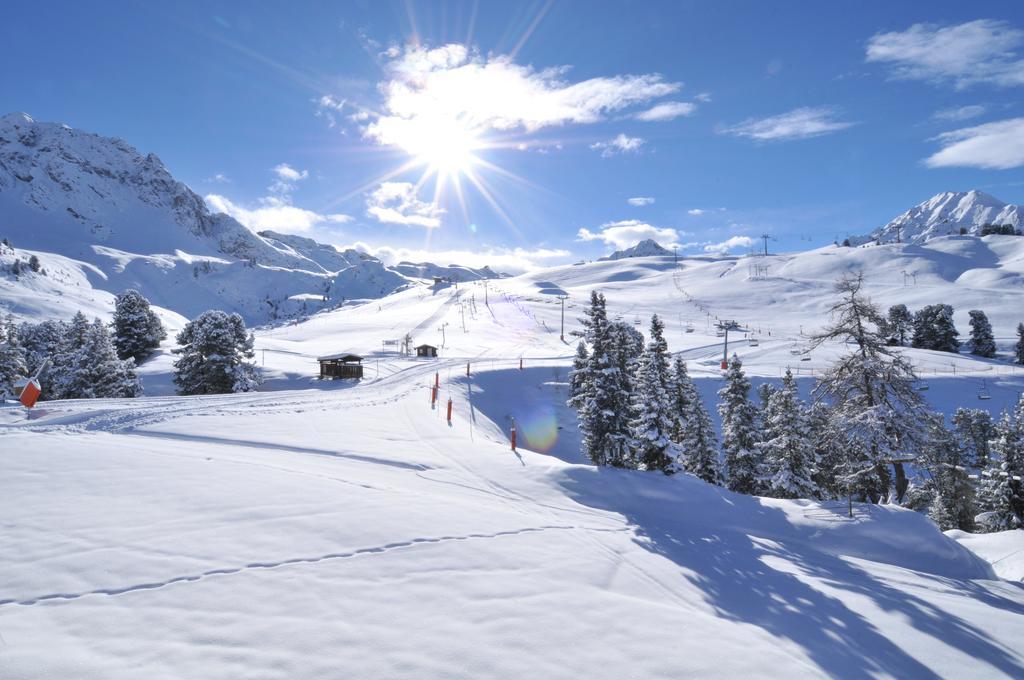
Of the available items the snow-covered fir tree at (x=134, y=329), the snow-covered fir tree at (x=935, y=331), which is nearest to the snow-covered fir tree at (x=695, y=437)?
the snow-covered fir tree at (x=134, y=329)

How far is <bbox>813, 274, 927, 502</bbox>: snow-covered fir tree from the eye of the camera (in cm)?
1628

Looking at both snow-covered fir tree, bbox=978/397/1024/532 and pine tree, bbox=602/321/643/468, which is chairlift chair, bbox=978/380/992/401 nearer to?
snow-covered fir tree, bbox=978/397/1024/532

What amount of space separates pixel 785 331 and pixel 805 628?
117m

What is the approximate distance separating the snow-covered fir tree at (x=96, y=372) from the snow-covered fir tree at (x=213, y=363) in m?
3.65

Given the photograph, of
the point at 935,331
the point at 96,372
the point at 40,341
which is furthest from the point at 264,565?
the point at 935,331

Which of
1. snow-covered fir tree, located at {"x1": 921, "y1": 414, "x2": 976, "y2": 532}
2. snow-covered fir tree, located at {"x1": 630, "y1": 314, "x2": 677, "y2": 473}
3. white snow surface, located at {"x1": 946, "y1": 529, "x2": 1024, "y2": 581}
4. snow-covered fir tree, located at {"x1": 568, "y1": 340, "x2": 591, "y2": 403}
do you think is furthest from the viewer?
snow-covered fir tree, located at {"x1": 921, "y1": 414, "x2": 976, "y2": 532}

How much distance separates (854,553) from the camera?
43.2 ft

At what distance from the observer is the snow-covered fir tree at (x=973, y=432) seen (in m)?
47.7

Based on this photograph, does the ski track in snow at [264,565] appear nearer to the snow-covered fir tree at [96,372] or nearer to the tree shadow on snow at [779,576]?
the tree shadow on snow at [779,576]

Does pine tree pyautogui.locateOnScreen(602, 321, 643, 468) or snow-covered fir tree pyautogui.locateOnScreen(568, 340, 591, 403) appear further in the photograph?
snow-covered fir tree pyautogui.locateOnScreen(568, 340, 591, 403)

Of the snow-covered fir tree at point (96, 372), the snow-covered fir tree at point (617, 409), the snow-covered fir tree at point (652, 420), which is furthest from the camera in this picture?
the snow-covered fir tree at point (96, 372)

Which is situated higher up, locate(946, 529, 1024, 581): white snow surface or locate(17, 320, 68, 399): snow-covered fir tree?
locate(17, 320, 68, 399): snow-covered fir tree

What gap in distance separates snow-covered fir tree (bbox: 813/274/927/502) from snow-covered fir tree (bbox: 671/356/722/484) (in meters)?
12.6

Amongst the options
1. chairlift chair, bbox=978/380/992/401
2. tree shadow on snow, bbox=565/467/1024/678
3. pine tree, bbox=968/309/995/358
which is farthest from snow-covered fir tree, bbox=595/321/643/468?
pine tree, bbox=968/309/995/358
